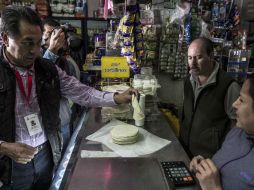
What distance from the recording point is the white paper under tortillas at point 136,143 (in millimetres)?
1173

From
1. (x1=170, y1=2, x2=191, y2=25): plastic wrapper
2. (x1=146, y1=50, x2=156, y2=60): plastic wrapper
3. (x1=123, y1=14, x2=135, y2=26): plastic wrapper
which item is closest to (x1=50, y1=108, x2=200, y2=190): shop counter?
(x1=123, y1=14, x2=135, y2=26): plastic wrapper

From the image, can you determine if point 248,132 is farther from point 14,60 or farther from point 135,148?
point 14,60

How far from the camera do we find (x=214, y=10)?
10.6ft

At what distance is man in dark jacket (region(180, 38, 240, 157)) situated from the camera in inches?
69.2

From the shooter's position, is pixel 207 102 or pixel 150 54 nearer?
pixel 207 102

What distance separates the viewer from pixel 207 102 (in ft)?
5.91

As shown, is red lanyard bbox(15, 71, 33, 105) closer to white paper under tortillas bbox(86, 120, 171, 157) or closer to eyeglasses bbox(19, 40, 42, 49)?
eyeglasses bbox(19, 40, 42, 49)

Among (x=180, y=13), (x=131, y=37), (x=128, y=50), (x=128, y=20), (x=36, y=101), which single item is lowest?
(x=36, y=101)

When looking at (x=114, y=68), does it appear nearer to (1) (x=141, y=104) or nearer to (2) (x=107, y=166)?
(1) (x=141, y=104)

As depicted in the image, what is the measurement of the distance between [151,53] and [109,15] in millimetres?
665

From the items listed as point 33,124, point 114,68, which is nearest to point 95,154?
point 33,124

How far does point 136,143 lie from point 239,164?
50cm

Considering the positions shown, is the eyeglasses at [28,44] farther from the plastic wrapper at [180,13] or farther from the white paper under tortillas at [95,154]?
the plastic wrapper at [180,13]

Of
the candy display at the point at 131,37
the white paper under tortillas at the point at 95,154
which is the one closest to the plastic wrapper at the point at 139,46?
the candy display at the point at 131,37
